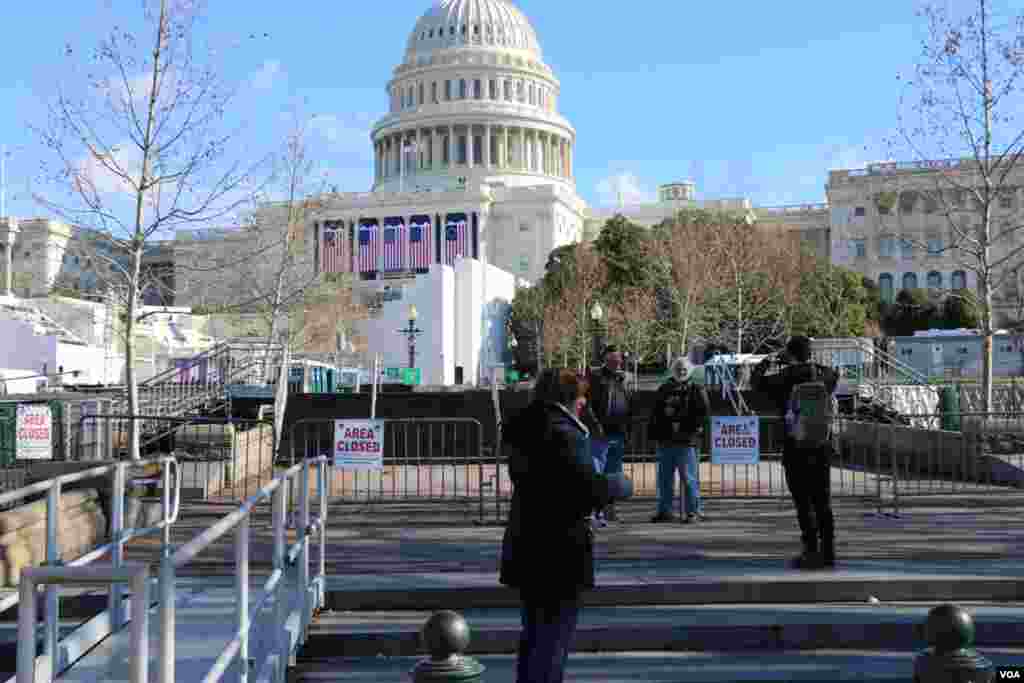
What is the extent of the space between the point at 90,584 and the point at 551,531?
93.7 inches

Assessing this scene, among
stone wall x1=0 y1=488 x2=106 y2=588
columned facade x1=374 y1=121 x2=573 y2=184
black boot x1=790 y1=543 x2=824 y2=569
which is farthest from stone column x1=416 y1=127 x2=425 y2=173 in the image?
black boot x1=790 y1=543 x2=824 y2=569

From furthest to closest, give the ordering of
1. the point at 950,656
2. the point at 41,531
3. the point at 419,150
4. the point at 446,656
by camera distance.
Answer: the point at 419,150 < the point at 41,531 < the point at 446,656 < the point at 950,656

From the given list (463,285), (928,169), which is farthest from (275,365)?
(463,285)

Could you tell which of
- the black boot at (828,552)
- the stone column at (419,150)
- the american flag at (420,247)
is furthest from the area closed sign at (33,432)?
the stone column at (419,150)

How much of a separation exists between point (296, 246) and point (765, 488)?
74.5 ft

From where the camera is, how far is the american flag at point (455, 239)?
98875 millimetres

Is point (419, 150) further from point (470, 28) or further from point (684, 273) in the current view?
point (684, 273)

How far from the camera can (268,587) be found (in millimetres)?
5863

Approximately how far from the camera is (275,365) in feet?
101

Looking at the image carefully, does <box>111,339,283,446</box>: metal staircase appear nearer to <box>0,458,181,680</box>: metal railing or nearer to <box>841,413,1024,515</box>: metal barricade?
<box>841,413,1024,515</box>: metal barricade

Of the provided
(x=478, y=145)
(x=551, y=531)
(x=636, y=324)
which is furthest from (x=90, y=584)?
(x=478, y=145)

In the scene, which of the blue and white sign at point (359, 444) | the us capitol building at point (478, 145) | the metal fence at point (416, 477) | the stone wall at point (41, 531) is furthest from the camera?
the us capitol building at point (478, 145)

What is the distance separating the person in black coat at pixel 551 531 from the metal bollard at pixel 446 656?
0.60 metres

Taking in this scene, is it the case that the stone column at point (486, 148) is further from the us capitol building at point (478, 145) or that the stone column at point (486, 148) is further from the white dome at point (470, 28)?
the white dome at point (470, 28)
